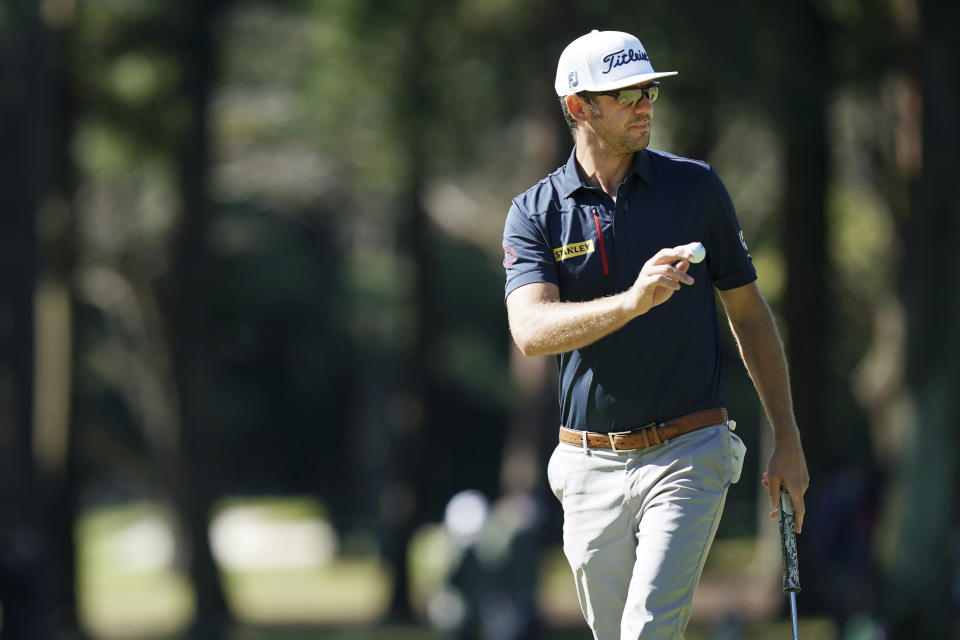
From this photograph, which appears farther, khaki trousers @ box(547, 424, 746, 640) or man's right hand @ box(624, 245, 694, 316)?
khaki trousers @ box(547, 424, 746, 640)

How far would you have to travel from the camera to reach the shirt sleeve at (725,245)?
18.2 ft

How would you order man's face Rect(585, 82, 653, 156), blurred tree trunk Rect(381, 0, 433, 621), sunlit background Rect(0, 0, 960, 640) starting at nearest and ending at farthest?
man's face Rect(585, 82, 653, 156), sunlit background Rect(0, 0, 960, 640), blurred tree trunk Rect(381, 0, 433, 621)

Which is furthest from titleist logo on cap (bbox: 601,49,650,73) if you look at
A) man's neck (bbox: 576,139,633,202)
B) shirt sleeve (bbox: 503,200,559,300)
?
shirt sleeve (bbox: 503,200,559,300)

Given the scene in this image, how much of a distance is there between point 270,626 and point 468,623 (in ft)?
34.0

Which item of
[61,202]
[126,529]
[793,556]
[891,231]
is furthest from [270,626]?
[126,529]

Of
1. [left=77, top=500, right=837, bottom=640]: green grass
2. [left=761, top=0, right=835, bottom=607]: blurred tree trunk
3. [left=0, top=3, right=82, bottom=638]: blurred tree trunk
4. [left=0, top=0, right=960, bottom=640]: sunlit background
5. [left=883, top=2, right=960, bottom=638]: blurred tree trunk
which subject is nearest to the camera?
[left=883, top=2, right=960, bottom=638]: blurred tree trunk

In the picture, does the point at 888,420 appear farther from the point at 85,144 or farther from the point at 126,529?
the point at 126,529

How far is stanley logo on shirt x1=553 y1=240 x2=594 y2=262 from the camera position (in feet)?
18.0

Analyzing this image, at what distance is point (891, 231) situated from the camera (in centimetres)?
2356

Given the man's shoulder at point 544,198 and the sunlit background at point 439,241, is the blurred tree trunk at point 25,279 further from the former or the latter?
the man's shoulder at point 544,198

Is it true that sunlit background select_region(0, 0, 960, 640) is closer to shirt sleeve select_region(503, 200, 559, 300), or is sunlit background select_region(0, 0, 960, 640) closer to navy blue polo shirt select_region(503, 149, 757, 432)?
navy blue polo shirt select_region(503, 149, 757, 432)

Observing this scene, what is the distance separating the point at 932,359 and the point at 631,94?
33.6 ft

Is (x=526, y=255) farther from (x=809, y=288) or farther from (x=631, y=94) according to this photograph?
(x=809, y=288)

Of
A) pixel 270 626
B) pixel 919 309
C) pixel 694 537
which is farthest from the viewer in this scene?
pixel 270 626
